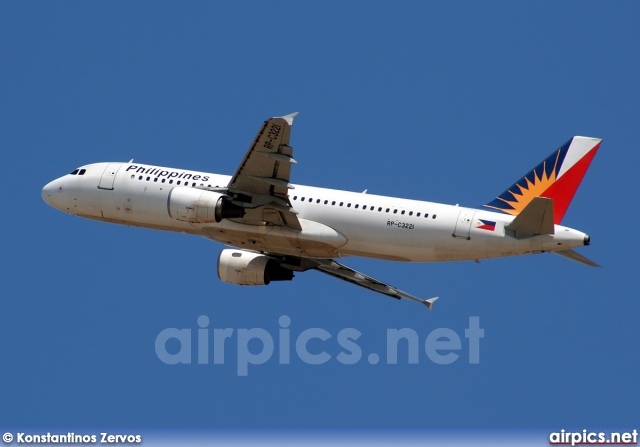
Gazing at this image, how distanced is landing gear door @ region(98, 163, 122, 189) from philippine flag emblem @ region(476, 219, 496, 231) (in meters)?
16.8

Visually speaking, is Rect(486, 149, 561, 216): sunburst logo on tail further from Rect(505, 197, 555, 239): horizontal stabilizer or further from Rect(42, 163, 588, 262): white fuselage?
Rect(505, 197, 555, 239): horizontal stabilizer

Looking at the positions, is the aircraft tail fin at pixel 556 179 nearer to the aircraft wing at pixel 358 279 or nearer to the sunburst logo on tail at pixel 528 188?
the sunburst logo on tail at pixel 528 188

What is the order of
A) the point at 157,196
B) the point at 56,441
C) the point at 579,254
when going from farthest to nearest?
the point at 157,196 < the point at 579,254 < the point at 56,441

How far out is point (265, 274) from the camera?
64.2 m

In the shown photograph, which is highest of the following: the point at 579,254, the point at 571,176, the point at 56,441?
the point at 571,176

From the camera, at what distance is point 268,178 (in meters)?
57.9

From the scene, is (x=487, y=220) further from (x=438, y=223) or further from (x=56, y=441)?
(x=56, y=441)

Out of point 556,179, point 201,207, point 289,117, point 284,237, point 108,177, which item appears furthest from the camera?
point 108,177

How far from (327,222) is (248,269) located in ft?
18.8

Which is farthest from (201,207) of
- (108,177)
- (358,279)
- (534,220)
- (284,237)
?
(534,220)

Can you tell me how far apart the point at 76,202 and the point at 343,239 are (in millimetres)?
12959

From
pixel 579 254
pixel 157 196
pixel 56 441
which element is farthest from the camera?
pixel 157 196

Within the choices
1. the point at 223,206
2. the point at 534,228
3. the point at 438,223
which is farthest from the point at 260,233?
Result: the point at 534,228

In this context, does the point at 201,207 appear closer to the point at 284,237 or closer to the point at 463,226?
the point at 284,237
